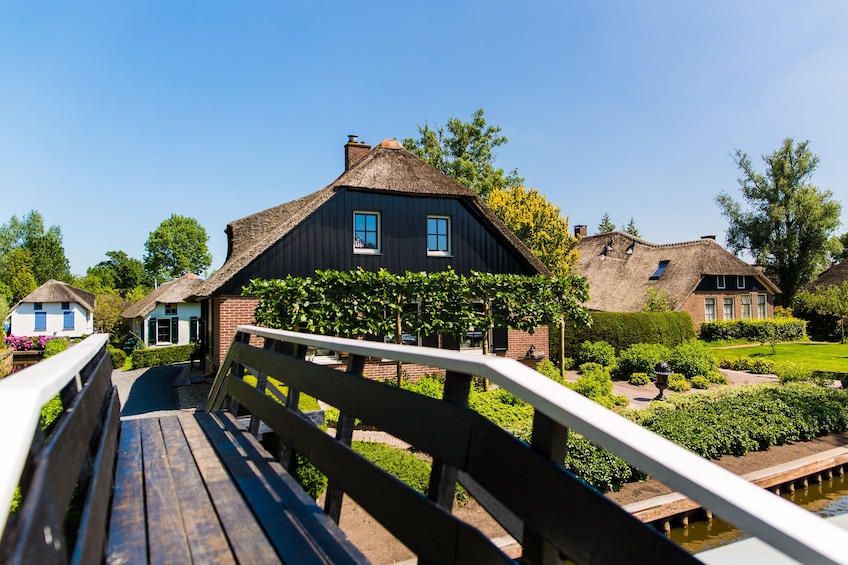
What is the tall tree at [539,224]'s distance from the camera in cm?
2573

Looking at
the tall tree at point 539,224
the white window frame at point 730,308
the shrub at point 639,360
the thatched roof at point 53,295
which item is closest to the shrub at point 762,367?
the shrub at point 639,360

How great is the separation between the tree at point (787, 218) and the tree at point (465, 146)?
20.0 meters

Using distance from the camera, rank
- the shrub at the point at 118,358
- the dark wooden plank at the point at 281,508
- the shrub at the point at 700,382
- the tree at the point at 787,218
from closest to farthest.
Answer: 1. the dark wooden plank at the point at 281,508
2. the shrub at the point at 700,382
3. the shrub at the point at 118,358
4. the tree at the point at 787,218

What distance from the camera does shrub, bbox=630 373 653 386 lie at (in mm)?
16234

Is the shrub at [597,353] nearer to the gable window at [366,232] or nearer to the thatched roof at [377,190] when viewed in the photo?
the thatched roof at [377,190]

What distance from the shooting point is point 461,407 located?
1.42m

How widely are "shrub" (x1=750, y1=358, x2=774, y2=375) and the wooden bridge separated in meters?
20.3

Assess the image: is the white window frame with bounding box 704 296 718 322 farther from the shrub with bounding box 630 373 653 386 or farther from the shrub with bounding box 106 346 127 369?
the shrub with bounding box 106 346 127 369

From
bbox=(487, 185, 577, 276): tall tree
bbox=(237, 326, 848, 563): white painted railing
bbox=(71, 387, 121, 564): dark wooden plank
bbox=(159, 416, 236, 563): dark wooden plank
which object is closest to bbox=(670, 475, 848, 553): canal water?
bbox=(159, 416, 236, 563): dark wooden plank

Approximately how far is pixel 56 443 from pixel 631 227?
7377cm

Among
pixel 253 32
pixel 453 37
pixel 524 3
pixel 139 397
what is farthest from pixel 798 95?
pixel 139 397

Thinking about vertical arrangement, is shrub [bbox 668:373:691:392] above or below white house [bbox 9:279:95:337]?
below

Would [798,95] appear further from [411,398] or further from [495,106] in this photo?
[495,106]

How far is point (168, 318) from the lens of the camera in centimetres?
3575
